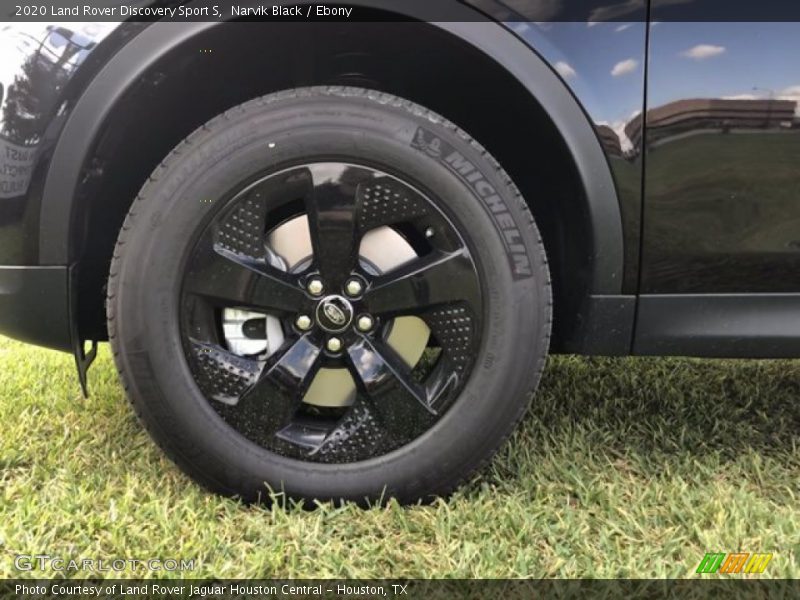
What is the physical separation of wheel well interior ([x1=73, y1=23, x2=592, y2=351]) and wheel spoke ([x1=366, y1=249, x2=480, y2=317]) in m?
0.29

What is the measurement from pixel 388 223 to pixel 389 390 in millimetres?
385

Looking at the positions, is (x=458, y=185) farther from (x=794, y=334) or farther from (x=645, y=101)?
(x=794, y=334)

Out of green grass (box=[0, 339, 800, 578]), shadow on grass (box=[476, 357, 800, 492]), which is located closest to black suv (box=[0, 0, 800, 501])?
green grass (box=[0, 339, 800, 578])

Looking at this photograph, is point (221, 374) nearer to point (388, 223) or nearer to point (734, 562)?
point (388, 223)

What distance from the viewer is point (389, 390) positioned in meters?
1.62

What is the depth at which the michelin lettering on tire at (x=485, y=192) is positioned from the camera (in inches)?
61.8

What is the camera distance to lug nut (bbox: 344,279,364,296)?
159 cm

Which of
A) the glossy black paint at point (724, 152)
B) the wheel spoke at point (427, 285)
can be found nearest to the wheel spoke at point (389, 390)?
the wheel spoke at point (427, 285)

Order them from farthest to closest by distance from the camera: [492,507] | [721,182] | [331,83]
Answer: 1. [331,83]
2. [492,507]
3. [721,182]

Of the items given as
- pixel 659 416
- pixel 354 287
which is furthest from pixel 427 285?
pixel 659 416

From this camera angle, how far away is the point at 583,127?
1543 mm

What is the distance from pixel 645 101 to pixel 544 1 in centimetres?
31

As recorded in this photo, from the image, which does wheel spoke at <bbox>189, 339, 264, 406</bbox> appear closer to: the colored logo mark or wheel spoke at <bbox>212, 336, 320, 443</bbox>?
wheel spoke at <bbox>212, 336, 320, 443</bbox>

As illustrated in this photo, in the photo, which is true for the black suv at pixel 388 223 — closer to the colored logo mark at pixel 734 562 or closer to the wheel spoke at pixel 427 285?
the wheel spoke at pixel 427 285
